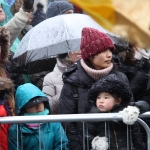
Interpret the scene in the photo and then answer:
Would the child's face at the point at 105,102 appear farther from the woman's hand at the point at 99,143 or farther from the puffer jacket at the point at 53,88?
the puffer jacket at the point at 53,88

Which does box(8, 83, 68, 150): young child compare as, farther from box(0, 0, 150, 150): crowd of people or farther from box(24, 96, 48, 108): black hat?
box(24, 96, 48, 108): black hat

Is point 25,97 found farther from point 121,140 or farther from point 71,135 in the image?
point 121,140

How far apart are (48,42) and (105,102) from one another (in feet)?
5.57

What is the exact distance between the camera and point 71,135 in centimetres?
496

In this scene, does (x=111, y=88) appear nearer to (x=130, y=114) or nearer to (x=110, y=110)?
(x=110, y=110)

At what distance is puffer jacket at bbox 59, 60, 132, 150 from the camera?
194 inches

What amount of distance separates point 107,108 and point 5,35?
5.08 feet

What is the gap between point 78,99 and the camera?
16.7 ft

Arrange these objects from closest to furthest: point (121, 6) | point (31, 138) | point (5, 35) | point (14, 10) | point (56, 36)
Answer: point (121, 6), point (31, 138), point (5, 35), point (56, 36), point (14, 10)

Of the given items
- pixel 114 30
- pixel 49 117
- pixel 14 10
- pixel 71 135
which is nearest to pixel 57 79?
pixel 71 135

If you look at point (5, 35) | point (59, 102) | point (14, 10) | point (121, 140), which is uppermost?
→ point (14, 10)

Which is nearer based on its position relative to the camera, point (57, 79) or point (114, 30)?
point (114, 30)

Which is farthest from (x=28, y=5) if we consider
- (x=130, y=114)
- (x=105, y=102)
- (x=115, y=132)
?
(x=130, y=114)

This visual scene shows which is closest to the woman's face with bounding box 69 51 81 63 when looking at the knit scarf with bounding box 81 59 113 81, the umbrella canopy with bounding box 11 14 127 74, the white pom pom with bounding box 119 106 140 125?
the umbrella canopy with bounding box 11 14 127 74
